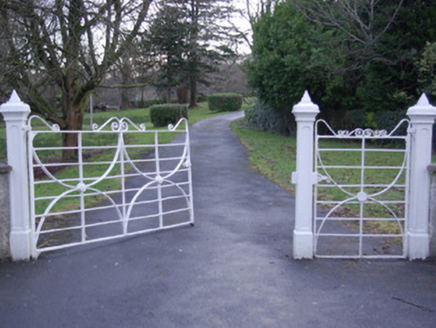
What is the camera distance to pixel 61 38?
14.1 meters

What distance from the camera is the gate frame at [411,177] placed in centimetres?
509

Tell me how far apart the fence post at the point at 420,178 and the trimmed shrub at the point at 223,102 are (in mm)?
38109

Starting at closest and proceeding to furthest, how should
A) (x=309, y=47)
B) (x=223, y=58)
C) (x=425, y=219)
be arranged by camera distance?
(x=425, y=219), (x=309, y=47), (x=223, y=58)

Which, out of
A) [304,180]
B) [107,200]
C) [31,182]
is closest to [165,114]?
[107,200]

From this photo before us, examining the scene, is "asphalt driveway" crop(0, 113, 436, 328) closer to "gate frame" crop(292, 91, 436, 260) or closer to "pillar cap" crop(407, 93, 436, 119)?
"gate frame" crop(292, 91, 436, 260)

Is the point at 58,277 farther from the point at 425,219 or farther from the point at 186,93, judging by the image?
the point at 186,93

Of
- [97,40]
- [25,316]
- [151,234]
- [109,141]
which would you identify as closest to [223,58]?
[109,141]

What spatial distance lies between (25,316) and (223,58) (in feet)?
125

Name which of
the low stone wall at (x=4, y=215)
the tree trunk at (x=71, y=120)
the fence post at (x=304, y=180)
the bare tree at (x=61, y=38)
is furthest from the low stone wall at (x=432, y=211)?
the tree trunk at (x=71, y=120)

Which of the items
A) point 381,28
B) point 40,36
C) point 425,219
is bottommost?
point 425,219

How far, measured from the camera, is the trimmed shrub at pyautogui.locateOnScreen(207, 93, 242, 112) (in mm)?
42906

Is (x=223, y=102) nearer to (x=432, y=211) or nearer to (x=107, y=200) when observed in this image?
(x=107, y=200)

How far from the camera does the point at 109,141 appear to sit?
20.7m

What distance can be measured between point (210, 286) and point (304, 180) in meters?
1.58
